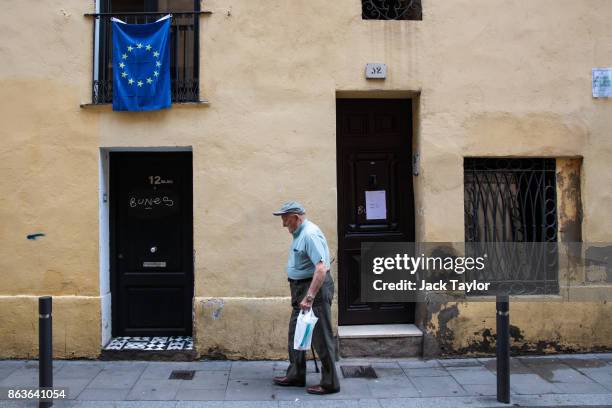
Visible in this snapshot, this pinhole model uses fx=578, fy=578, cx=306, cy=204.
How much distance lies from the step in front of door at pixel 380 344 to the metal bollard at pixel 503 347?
1683mm

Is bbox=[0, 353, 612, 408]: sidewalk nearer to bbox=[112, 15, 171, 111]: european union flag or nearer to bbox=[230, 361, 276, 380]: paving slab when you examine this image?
bbox=[230, 361, 276, 380]: paving slab

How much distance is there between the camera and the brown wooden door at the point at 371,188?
7.62 metres

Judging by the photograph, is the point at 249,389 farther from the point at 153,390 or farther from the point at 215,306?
the point at 215,306

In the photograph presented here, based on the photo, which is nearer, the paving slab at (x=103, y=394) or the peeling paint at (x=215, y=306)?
the paving slab at (x=103, y=394)

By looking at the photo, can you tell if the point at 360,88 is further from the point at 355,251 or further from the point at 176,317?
the point at 176,317

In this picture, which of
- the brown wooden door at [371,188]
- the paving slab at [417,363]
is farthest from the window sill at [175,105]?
the paving slab at [417,363]

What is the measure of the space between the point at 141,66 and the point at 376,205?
346 centimetres

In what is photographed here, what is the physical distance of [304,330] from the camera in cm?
562

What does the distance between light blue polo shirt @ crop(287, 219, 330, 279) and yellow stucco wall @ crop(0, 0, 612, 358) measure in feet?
4.00

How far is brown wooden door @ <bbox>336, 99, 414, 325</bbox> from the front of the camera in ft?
25.0

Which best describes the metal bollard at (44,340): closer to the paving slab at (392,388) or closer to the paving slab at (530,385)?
the paving slab at (392,388)

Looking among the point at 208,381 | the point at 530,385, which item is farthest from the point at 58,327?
the point at 530,385

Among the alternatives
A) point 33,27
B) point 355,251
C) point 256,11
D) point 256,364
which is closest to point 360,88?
point 256,11

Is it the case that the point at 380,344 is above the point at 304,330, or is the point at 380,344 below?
below
